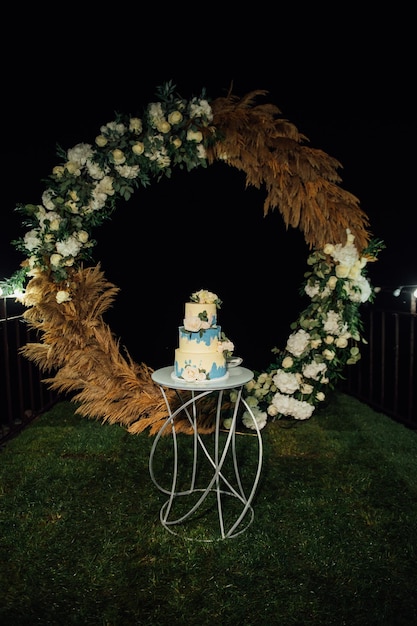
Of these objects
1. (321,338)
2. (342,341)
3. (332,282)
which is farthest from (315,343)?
(332,282)

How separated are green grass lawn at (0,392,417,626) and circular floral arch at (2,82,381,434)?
1.74 feet

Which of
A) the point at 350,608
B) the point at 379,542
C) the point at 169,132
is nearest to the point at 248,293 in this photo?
the point at 169,132

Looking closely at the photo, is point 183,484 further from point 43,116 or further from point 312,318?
point 43,116

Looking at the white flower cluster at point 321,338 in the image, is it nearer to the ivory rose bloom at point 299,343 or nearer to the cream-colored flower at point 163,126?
the ivory rose bloom at point 299,343

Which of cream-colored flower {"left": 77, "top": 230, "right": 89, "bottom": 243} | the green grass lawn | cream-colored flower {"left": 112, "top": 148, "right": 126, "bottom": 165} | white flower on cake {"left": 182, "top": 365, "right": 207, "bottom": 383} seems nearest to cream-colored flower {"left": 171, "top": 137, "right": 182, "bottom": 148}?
cream-colored flower {"left": 112, "top": 148, "right": 126, "bottom": 165}

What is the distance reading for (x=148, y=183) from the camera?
4.11 metres

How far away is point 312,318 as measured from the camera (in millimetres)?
4207

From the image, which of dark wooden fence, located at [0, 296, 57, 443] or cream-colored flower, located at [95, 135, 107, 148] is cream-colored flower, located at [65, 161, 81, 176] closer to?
cream-colored flower, located at [95, 135, 107, 148]

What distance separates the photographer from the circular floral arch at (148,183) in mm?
3881

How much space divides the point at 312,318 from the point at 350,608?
2.46m

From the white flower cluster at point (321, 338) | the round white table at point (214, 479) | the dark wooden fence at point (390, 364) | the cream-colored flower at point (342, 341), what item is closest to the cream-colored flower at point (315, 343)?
the white flower cluster at point (321, 338)

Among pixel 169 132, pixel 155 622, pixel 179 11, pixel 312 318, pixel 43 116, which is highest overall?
pixel 179 11

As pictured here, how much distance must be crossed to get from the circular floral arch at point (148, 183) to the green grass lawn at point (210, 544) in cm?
53

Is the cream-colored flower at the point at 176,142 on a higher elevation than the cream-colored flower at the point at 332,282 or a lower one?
higher
